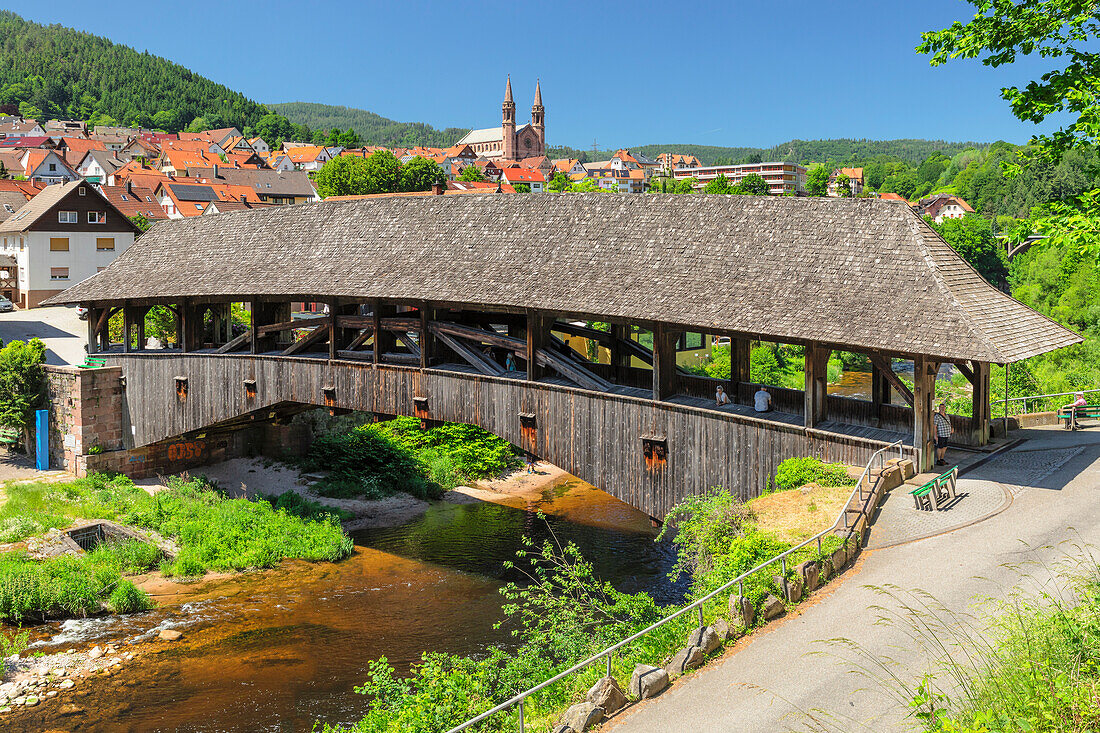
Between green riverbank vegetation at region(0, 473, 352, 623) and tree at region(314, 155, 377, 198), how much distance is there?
56.9 meters

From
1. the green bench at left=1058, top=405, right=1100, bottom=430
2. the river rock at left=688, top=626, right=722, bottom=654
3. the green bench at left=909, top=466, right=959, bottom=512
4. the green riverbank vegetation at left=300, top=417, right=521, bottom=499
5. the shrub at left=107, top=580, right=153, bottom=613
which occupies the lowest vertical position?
the shrub at left=107, top=580, right=153, bottom=613

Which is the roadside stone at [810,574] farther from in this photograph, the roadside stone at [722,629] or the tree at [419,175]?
the tree at [419,175]

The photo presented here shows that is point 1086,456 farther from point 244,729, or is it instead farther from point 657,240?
point 244,729

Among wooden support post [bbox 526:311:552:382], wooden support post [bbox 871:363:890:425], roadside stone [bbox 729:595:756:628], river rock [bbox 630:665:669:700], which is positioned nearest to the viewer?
river rock [bbox 630:665:669:700]

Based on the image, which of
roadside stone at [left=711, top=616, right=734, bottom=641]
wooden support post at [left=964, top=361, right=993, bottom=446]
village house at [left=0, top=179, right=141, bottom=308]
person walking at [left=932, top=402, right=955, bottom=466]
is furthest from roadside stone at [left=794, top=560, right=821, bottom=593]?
village house at [left=0, top=179, right=141, bottom=308]

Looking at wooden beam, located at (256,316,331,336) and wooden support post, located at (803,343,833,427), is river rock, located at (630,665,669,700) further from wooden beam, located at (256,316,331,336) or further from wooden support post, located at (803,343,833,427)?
wooden beam, located at (256,316,331,336)

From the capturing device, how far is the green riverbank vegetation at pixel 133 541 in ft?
73.7

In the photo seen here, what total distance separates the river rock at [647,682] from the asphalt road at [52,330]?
110 feet

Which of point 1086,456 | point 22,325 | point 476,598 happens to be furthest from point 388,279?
point 22,325

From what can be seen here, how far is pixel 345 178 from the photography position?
8506cm

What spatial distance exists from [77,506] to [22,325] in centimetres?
2171

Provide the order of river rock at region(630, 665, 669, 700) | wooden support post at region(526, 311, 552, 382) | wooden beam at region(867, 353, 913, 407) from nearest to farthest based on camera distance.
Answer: river rock at region(630, 665, 669, 700) < wooden beam at region(867, 353, 913, 407) < wooden support post at region(526, 311, 552, 382)

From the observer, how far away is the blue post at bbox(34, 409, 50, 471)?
30.7 meters

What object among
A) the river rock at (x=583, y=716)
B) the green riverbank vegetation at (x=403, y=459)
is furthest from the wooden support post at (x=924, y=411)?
the green riverbank vegetation at (x=403, y=459)
